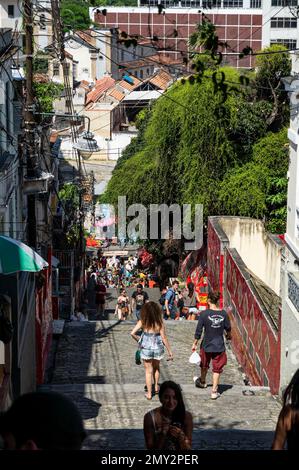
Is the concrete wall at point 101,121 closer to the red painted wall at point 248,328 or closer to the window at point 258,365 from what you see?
the red painted wall at point 248,328

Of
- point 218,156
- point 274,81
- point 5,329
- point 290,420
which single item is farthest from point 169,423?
point 274,81

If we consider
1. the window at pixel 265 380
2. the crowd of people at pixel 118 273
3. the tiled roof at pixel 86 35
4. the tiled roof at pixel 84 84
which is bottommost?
the crowd of people at pixel 118 273

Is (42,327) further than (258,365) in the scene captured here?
Yes

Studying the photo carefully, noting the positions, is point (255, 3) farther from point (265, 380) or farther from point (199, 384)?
point (199, 384)

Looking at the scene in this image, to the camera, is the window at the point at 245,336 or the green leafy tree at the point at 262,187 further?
the green leafy tree at the point at 262,187

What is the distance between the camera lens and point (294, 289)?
1301cm

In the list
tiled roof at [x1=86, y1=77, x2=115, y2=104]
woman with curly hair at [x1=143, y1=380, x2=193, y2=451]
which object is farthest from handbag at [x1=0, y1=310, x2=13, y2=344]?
tiled roof at [x1=86, y1=77, x2=115, y2=104]

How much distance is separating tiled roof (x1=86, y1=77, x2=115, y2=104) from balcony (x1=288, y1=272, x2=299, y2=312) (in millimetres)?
64822

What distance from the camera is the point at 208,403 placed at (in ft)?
40.9

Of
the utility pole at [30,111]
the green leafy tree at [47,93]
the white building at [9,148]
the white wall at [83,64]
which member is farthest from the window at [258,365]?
the white wall at [83,64]

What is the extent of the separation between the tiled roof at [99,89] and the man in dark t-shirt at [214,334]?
65749 millimetres

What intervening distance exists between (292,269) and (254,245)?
30.5ft

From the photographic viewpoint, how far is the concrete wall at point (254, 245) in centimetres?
2172
